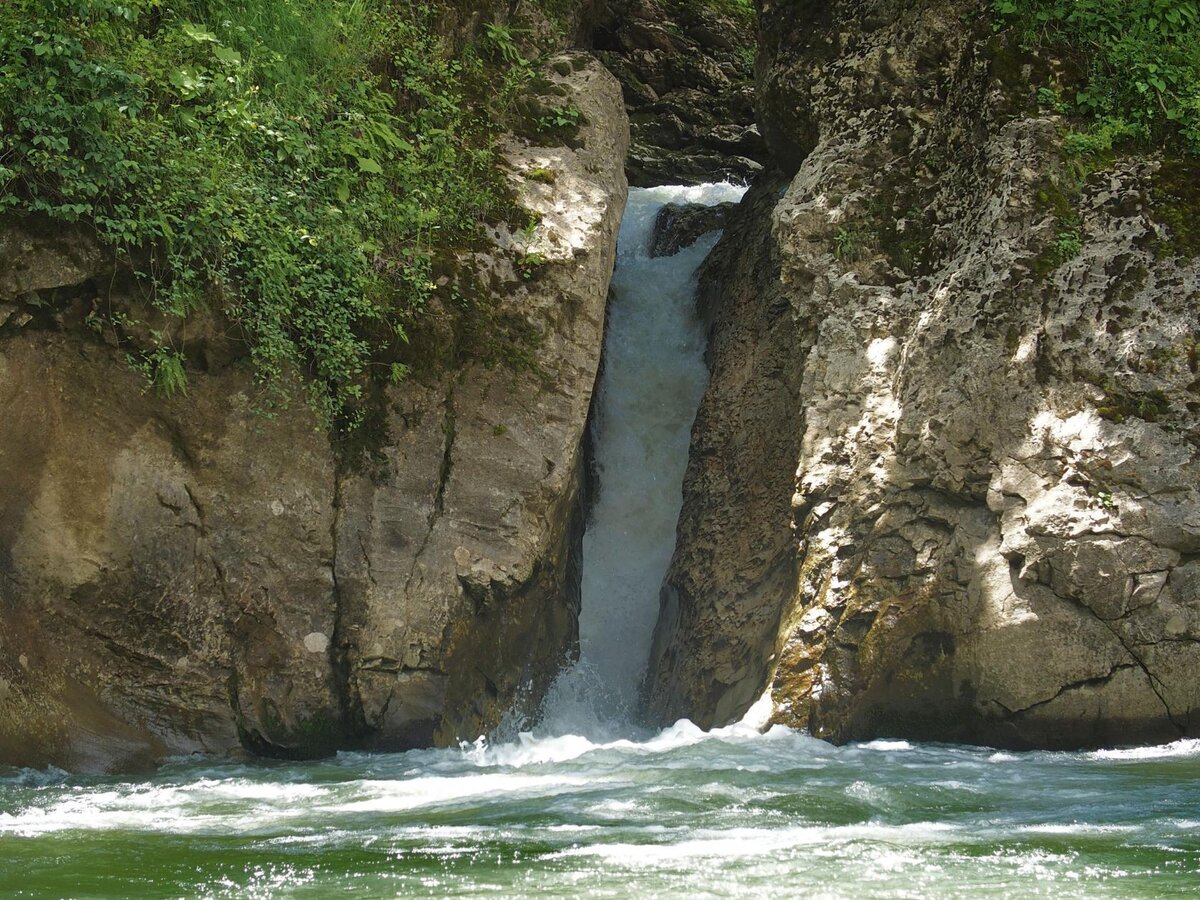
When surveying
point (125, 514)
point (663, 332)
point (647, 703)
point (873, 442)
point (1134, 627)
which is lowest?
point (647, 703)

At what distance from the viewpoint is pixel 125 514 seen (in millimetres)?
7855

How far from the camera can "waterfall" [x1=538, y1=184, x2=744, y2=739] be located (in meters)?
10.6

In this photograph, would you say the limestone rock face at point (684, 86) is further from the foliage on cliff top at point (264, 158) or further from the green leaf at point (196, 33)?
the green leaf at point (196, 33)

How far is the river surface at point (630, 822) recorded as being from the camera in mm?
4047

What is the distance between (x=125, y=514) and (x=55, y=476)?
0.52 metres

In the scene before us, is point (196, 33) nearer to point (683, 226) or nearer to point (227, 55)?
point (227, 55)

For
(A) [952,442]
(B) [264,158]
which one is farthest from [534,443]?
(A) [952,442]

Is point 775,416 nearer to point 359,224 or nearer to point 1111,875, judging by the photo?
point 359,224

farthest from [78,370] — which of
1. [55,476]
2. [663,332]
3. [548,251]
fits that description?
[663,332]

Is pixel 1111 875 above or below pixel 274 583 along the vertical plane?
below

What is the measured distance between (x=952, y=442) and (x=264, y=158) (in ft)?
18.4

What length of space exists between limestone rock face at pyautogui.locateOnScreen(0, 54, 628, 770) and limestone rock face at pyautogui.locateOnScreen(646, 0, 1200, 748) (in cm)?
192

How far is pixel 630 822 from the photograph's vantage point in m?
5.16

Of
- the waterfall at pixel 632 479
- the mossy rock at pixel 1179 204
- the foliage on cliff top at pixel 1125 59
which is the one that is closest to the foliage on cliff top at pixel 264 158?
the waterfall at pixel 632 479
